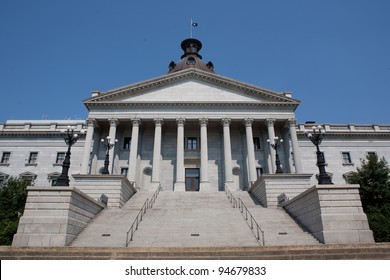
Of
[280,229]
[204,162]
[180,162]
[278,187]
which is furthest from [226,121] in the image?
[280,229]

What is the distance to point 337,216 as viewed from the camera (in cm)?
1466

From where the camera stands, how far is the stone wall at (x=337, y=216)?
1416 cm

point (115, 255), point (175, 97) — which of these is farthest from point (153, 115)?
point (115, 255)

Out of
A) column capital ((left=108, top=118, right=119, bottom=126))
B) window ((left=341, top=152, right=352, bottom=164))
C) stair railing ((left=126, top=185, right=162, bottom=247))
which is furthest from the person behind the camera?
window ((left=341, top=152, right=352, bottom=164))

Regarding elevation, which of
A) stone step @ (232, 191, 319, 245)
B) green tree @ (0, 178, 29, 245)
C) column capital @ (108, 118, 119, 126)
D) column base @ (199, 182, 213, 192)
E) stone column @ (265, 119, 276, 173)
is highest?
column capital @ (108, 118, 119, 126)

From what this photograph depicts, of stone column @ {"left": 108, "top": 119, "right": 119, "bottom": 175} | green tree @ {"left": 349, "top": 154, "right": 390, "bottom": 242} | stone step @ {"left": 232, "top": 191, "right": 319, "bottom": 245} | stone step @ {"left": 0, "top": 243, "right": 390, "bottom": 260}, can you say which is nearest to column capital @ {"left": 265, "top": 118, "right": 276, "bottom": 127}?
green tree @ {"left": 349, "top": 154, "right": 390, "bottom": 242}

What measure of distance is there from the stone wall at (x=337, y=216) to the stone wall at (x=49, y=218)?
13.2 meters

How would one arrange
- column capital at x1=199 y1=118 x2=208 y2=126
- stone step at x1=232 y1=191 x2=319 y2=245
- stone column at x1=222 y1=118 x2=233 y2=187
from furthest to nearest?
column capital at x1=199 y1=118 x2=208 y2=126
stone column at x1=222 y1=118 x2=233 y2=187
stone step at x1=232 y1=191 x2=319 y2=245

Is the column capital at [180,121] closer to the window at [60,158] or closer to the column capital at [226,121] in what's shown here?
the column capital at [226,121]

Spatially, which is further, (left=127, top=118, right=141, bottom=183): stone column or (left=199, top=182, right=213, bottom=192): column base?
(left=127, top=118, right=141, bottom=183): stone column

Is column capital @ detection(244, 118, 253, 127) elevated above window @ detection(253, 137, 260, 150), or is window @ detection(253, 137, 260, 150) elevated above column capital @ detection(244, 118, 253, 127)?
column capital @ detection(244, 118, 253, 127)

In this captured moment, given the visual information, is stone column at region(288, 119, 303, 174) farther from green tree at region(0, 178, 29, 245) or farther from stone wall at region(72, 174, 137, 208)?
green tree at region(0, 178, 29, 245)

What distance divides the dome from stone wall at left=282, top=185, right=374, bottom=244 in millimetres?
37328

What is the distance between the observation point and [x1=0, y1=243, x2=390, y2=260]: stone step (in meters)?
10.4
